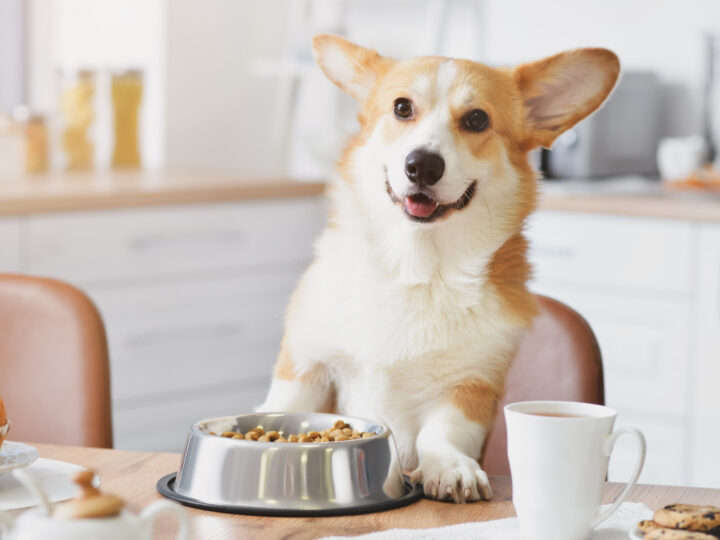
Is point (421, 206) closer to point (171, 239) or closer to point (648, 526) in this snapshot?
point (648, 526)

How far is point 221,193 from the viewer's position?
263 centimetres

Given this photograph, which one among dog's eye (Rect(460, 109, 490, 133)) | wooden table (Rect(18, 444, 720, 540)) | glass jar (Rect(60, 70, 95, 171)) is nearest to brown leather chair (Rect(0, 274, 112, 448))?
wooden table (Rect(18, 444, 720, 540))

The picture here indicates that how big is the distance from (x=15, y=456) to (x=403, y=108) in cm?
54

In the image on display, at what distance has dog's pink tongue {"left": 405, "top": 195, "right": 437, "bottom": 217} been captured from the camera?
1.08 metres

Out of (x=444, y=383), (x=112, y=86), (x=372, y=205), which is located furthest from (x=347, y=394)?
(x=112, y=86)

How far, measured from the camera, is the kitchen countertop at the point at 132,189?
227 centimetres

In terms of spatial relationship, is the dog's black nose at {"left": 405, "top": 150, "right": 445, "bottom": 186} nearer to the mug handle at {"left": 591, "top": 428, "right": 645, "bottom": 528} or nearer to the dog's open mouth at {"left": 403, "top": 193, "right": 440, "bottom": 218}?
the dog's open mouth at {"left": 403, "top": 193, "right": 440, "bottom": 218}

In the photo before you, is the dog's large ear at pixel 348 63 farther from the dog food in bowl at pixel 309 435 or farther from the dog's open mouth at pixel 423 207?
the dog food in bowl at pixel 309 435

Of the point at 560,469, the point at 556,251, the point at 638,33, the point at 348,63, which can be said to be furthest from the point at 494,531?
the point at 638,33

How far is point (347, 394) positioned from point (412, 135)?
0.90ft

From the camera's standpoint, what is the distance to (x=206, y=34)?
3.23 m

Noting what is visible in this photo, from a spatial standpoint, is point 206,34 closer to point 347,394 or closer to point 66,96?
point 66,96

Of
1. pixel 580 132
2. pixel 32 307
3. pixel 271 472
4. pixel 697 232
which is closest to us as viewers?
pixel 271 472

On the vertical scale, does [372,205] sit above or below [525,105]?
below
